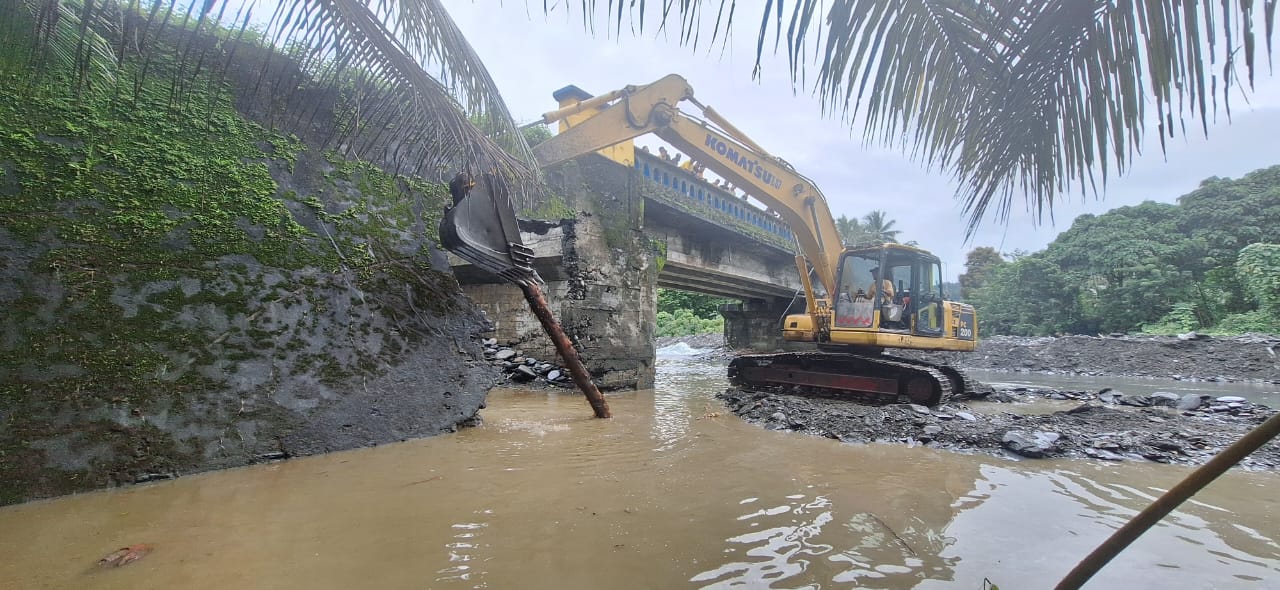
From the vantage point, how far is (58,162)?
338 centimetres

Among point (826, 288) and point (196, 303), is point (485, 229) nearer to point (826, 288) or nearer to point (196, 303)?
point (196, 303)

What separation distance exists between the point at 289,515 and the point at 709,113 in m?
8.19

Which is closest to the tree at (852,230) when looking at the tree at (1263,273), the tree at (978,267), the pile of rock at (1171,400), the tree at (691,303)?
the tree at (978,267)

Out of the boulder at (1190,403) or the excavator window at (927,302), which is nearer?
the boulder at (1190,403)

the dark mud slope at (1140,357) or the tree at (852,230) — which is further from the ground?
the tree at (852,230)

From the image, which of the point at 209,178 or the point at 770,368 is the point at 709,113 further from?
the point at 209,178

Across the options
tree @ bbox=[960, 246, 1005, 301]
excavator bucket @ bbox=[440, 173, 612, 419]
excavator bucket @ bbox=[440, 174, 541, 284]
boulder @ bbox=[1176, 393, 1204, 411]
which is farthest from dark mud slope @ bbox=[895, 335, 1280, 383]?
tree @ bbox=[960, 246, 1005, 301]

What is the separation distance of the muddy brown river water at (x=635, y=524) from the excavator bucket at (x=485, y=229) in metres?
1.54

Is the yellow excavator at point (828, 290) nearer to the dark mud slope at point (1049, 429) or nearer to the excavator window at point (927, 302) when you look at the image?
the excavator window at point (927, 302)

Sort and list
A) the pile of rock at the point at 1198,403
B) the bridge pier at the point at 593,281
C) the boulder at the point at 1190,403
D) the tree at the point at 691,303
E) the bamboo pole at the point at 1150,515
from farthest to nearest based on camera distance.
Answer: the tree at the point at 691,303 → the bridge pier at the point at 593,281 → the boulder at the point at 1190,403 → the pile of rock at the point at 1198,403 → the bamboo pole at the point at 1150,515

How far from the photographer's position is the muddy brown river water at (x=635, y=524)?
2.17 meters

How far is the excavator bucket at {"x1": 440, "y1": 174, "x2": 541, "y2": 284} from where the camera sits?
4.52m

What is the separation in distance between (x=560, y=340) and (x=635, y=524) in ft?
8.65

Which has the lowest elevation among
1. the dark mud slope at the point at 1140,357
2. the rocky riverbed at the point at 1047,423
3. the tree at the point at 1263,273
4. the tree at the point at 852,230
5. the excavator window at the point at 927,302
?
the rocky riverbed at the point at 1047,423
